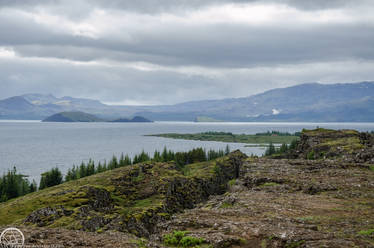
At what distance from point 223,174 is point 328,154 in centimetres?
3066

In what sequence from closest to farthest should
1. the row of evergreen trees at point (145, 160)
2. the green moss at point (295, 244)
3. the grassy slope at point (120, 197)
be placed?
the green moss at point (295, 244) < the grassy slope at point (120, 197) < the row of evergreen trees at point (145, 160)

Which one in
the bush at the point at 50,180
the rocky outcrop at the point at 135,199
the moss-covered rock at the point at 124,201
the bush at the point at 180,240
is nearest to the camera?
the bush at the point at 180,240

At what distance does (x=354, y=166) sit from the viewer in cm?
5250

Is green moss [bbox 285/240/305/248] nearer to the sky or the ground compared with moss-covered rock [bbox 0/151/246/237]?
nearer to the sky

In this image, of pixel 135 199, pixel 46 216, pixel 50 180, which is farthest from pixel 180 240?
pixel 50 180

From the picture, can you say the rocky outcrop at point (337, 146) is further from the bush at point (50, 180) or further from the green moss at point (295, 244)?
the bush at point (50, 180)

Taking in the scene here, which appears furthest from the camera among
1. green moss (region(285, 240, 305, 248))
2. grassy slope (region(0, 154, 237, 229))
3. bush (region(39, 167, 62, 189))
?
bush (region(39, 167, 62, 189))

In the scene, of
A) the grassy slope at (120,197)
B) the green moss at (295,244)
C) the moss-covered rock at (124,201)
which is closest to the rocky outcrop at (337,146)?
the moss-covered rock at (124,201)

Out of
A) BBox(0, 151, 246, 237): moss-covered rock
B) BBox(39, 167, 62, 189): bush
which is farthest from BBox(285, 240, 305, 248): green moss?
BBox(39, 167, 62, 189): bush

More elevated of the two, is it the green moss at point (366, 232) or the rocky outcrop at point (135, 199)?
the green moss at point (366, 232)

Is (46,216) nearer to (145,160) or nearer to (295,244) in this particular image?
(295,244)

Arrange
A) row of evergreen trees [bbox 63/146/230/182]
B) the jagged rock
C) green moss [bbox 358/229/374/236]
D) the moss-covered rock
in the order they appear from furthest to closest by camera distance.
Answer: row of evergreen trees [bbox 63/146/230/182] < the moss-covered rock < the jagged rock < green moss [bbox 358/229/374/236]

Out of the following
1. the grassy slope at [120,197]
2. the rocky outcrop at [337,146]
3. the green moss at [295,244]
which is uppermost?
the rocky outcrop at [337,146]

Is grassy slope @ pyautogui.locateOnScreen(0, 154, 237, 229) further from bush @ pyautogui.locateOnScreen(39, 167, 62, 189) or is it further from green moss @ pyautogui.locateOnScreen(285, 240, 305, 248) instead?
bush @ pyautogui.locateOnScreen(39, 167, 62, 189)
